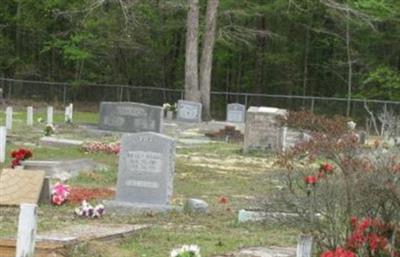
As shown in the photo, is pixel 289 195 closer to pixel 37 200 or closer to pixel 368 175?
pixel 368 175

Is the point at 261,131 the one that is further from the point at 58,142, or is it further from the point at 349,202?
the point at 349,202

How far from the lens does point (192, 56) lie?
41906 millimetres

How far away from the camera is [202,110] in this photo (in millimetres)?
40750

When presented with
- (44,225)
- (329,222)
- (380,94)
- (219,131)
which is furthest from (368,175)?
(380,94)

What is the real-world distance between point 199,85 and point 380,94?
10.9 meters

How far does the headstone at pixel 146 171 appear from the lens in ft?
43.5

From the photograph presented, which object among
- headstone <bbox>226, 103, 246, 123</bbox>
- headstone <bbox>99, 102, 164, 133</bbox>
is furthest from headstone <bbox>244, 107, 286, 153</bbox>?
headstone <bbox>226, 103, 246, 123</bbox>

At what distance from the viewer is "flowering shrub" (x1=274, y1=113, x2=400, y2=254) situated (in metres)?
7.65

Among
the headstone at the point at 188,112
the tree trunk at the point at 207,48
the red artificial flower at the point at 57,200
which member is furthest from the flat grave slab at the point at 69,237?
the tree trunk at the point at 207,48

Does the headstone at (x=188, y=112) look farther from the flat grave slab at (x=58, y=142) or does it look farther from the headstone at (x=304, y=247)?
the headstone at (x=304, y=247)

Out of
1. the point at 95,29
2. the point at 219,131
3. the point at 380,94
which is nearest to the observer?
the point at 219,131

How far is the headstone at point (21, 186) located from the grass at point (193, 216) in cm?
28

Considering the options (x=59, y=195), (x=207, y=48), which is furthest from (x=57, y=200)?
(x=207, y=48)

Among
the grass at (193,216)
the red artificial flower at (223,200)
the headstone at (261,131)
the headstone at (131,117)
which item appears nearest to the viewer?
the grass at (193,216)
